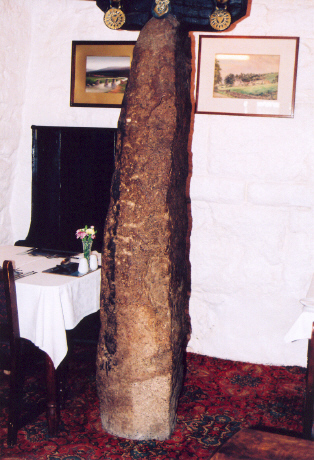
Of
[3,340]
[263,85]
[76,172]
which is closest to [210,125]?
[263,85]

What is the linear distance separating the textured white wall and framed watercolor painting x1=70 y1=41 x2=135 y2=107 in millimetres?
68

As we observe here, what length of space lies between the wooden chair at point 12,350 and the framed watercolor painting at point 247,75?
1.92 meters

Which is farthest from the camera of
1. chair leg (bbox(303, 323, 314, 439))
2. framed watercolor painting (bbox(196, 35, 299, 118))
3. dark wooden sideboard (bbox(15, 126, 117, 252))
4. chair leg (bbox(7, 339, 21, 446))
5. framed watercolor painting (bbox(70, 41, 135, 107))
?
framed watercolor painting (bbox(70, 41, 135, 107))

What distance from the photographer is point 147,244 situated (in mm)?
2049

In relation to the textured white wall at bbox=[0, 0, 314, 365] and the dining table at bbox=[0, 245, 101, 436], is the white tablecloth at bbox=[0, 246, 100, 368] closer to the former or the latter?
the dining table at bbox=[0, 245, 101, 436]

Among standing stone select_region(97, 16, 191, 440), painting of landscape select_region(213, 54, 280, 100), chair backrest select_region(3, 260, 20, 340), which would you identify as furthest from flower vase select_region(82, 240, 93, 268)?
painting of landscape select_region(213, 54, 280, 100)

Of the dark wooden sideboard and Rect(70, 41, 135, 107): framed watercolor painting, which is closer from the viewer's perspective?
the dark wooden sideboard

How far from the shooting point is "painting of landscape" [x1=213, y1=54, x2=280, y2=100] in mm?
3041

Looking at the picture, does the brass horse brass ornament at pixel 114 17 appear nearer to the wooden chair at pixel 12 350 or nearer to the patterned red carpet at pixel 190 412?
the wooden chair at pixel 12 350

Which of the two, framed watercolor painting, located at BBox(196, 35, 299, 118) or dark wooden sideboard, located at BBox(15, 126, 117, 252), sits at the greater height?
framed watercolor painting, located at BBox(196, 35, 299, 118)

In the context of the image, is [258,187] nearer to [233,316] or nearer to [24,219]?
[233,316]

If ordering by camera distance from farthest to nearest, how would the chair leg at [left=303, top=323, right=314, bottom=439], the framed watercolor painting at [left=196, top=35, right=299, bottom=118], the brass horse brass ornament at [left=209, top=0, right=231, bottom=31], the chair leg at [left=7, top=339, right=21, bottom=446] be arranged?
1. the framed watercolor painting at [left=196, top=35, right=299, bottom=118]
2. the chair leg at [left=7, top=339, right=21, bottom=446]
3. the brass horse brass ornament at [left=209, top=0, right=231, bottom=31]
4. the chair leg at [left=303, top=323, right=314, bottom=439]

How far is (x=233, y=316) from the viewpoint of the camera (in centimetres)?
325

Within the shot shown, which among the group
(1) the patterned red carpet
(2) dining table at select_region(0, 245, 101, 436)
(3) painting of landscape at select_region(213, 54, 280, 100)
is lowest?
(1) the patterned red carpet
